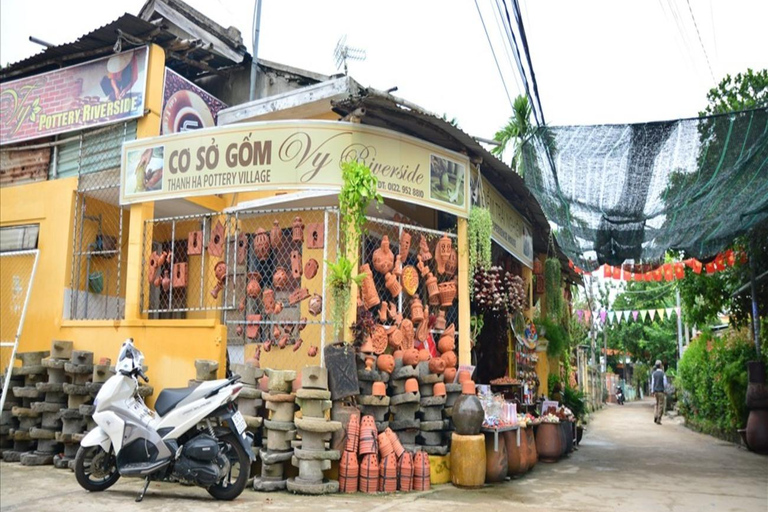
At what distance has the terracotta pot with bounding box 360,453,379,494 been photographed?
6578mm

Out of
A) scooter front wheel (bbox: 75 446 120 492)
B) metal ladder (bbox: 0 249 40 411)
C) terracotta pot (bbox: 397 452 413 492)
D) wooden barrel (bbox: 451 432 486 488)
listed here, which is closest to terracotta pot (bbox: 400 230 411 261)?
wooden barrel (bbox: 451 432 486 488)

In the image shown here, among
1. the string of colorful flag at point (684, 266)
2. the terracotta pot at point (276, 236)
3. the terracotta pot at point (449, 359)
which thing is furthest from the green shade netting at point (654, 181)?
the terracotta pot at point (276, 236)

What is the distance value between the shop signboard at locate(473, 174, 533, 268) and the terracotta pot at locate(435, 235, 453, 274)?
44.3 inches

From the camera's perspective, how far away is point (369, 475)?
659 cm

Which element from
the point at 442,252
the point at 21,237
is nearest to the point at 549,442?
the point at 442,252

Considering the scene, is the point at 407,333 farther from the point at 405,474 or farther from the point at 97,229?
the point at 97,229

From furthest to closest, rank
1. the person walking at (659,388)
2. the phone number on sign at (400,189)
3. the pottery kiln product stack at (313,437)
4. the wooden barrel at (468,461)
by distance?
the person walking at (659,388) < the phone number on sign at (400,189) < the wooden barrel at (468,461) < the pottery kiln product stack at (313,437)

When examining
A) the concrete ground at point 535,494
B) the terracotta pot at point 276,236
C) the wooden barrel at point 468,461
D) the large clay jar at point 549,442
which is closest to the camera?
the concrete ground at point 535,494

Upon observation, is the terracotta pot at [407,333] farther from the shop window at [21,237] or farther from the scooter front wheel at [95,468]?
the shop window at [21,237]

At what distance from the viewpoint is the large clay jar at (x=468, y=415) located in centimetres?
716

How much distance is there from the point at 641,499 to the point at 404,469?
256 centimetres

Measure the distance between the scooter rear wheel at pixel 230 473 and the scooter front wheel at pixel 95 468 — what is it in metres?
1.12

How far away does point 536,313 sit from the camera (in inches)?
546

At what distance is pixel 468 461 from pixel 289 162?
160 inches
